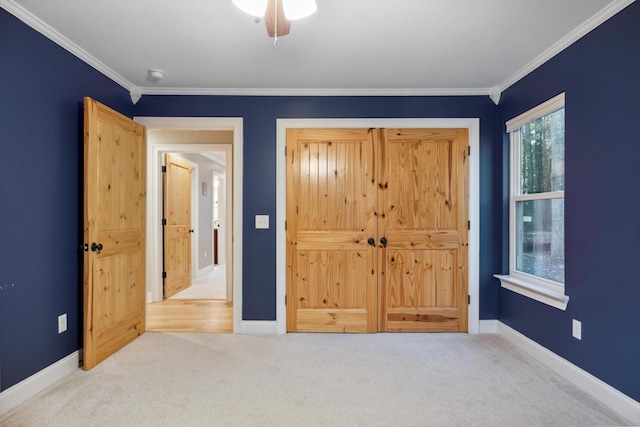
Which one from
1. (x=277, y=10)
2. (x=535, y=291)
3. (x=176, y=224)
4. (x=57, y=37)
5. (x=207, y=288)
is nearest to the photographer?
(x=277, y=10)

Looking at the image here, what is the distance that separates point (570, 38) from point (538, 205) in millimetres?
1271

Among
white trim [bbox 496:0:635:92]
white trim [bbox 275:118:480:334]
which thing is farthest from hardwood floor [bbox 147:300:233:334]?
white trim [bbox 496:0:635:92]

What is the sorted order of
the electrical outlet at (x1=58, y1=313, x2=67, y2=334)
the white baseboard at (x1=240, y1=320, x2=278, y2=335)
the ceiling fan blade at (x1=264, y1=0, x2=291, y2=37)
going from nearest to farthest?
the ceiling fan blade at (x1=264, y1=0, x2=291, y2=37), the electrical outlet at (x1=58, y1=313, x2=67, y2=334), the white baseboard at (x1=240, y1=320, x2=278, y2=335)

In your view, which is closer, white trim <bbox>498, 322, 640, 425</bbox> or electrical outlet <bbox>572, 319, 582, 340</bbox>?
white trim <bbox>498, 322, 640, 425</bbox>

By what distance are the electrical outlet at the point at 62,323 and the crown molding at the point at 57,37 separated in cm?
196

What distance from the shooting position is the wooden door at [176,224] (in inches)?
189

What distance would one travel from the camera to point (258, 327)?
3.28 meters

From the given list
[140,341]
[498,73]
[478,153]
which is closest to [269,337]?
[140,341]

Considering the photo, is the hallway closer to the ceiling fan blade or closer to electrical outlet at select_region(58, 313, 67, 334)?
electrical outlet at select_region(58, 313, 67, 334)

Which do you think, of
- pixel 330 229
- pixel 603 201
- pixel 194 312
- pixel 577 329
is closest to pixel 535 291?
pixel 577 329

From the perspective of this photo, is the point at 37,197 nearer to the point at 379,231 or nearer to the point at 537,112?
the point at 379,231

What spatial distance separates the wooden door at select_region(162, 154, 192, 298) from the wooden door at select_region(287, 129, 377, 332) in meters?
2.41

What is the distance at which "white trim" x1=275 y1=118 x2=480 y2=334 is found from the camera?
3281 mm

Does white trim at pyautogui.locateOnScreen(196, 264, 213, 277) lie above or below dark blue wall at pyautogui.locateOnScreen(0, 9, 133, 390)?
below
